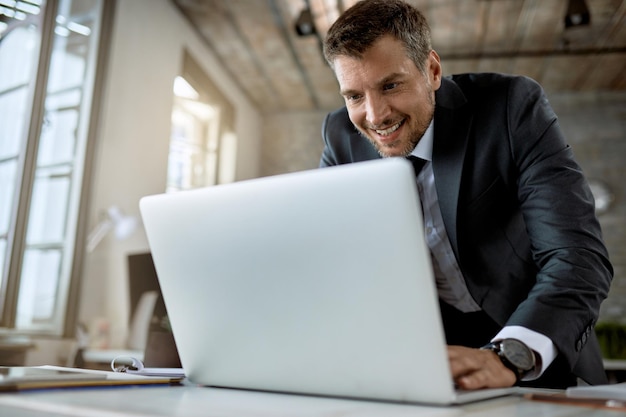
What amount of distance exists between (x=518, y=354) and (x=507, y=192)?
0.47 m

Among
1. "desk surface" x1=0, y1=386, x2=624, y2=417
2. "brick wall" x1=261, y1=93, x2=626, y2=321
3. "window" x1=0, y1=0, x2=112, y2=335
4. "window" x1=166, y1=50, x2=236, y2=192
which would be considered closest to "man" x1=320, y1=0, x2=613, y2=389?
"desk surface" x1=0, y1=386, x2=624, y2=417

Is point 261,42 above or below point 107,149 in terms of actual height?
above

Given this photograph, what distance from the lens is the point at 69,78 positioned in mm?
3443

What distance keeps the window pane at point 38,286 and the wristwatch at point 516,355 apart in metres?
2.85

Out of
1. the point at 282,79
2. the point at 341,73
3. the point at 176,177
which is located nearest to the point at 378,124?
the point at 341,73

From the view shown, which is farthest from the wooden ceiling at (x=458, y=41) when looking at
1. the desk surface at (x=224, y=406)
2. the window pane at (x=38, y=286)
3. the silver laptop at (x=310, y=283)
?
the desk surface at (x=224, y=406)

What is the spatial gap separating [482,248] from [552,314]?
326mm

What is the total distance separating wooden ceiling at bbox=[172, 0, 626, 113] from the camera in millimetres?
4426

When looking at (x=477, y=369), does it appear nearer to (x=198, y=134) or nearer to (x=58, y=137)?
(x=58, y=137)

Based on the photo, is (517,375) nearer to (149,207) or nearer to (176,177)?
(149,207)

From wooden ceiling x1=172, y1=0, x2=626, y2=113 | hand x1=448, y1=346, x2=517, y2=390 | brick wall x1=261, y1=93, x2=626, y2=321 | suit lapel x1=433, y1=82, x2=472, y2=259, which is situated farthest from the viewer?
brick wall x1=261, y1=93, x2=626, y2=321

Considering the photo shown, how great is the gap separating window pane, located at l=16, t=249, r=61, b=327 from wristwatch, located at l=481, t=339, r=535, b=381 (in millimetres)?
2846

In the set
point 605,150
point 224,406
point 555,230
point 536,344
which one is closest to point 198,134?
point 605,150

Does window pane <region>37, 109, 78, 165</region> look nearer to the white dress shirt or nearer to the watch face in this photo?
the white dress shirt
